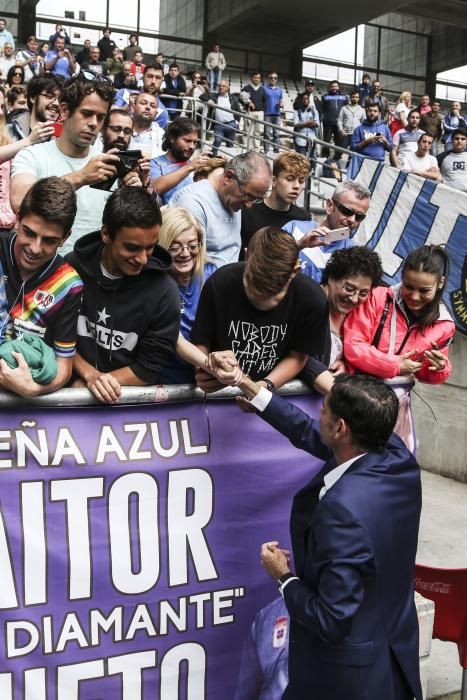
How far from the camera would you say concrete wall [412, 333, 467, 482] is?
7.33m

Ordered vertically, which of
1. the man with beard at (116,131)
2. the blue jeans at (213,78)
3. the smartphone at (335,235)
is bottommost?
the smartphone at (335,235)

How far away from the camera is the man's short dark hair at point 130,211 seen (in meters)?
2.90

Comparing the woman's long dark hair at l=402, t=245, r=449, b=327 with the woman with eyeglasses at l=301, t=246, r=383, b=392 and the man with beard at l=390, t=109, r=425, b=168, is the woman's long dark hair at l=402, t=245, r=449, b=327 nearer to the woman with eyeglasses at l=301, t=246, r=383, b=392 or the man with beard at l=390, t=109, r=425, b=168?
the woman with eyeglasses at l=301, t=246, r=383, b=392

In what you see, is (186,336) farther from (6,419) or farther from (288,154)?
(288,154)

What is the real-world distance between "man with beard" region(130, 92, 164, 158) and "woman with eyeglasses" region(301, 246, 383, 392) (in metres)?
2.27

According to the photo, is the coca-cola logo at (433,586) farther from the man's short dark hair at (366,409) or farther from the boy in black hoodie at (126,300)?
the boy in black hoodie at (126,300)

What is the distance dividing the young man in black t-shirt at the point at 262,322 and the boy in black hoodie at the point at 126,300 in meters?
0.22

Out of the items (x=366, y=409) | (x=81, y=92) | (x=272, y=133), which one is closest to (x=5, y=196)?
(x=81, y=92)

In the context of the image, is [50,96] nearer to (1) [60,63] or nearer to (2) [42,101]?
(2) [42,101]

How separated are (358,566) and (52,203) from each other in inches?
62.5

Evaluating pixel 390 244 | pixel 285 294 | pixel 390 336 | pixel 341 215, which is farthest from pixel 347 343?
pixel 390 244

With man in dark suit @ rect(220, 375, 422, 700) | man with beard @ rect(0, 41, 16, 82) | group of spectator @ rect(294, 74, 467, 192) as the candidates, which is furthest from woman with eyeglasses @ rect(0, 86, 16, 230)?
man with beard @ rect(0, 41, 16, 82)

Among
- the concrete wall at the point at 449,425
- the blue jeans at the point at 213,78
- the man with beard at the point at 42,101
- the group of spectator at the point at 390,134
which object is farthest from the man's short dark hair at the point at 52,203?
the blue jeans at the point at 213,78

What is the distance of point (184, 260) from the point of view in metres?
3.59
